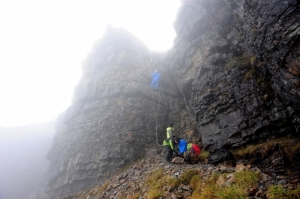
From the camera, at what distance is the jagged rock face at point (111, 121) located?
19006mm

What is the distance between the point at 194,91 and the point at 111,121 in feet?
34.4

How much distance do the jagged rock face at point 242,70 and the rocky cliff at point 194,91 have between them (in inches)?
2.3

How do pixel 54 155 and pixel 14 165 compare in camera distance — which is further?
pixel 14 165

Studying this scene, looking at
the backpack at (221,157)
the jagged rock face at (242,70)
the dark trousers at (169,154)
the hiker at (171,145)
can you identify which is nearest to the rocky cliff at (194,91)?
the jagged rock face at (242,70)

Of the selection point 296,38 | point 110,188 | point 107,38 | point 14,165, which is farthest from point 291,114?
point 14,165

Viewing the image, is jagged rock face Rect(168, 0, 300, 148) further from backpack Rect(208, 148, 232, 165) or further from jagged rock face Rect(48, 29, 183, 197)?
jagged rock face Rect(48, 29, 183, 197)

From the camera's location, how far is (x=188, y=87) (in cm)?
1952

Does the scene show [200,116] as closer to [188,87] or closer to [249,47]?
[188,87]

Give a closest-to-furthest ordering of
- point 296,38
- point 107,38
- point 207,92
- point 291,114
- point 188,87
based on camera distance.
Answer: point 296,38, point 291,114, point 207,92, point 188,87, point 107,38

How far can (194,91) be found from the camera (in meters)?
18.0

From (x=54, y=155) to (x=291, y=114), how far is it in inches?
1088

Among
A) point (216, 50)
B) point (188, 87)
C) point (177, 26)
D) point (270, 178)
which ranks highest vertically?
point (177, 26)

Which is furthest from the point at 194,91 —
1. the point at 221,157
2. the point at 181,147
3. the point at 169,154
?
the point at 221,157

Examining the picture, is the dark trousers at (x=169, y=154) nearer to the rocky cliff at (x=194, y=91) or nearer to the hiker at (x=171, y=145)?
the hiker at (x=171, y=145)
